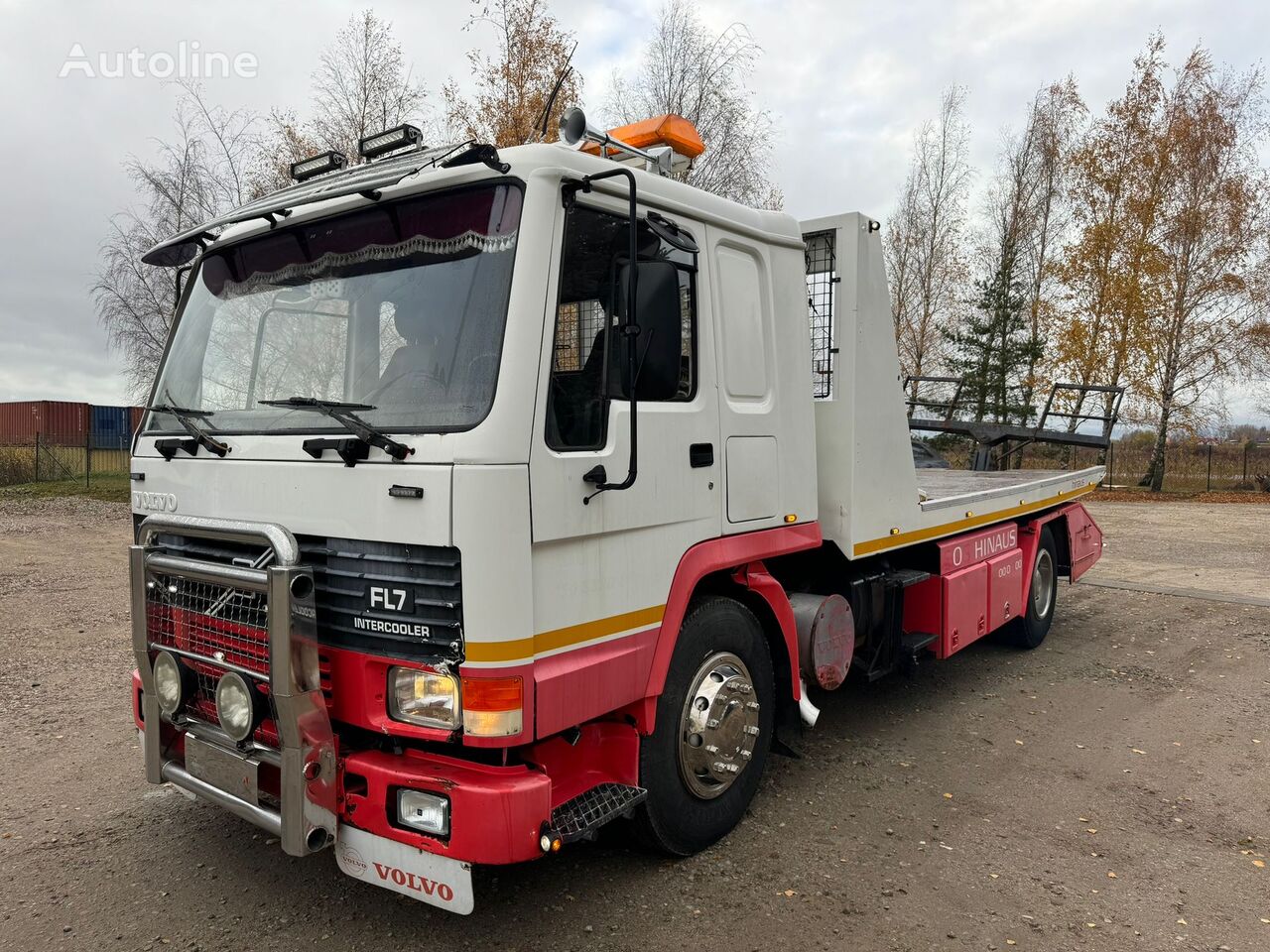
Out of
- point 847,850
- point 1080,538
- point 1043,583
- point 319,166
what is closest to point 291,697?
point 319,166

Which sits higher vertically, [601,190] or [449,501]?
[601,190]

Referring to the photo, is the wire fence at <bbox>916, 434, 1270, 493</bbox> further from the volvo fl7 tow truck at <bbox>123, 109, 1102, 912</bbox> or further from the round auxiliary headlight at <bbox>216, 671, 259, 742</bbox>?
the round auxiliary headlight at <bbox>216, 671, 259, 742</bbox>

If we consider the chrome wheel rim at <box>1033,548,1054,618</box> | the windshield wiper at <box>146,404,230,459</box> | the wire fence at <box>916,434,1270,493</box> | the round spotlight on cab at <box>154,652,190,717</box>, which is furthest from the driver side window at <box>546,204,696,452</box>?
the wire fence at <box>916,434,1270,493</box>

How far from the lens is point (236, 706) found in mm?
2828

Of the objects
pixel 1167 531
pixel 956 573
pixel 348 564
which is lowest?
pixel 1167 531

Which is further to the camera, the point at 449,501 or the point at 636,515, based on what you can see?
the point at 636,515

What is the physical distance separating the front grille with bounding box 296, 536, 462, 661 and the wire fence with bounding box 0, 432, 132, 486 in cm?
2373

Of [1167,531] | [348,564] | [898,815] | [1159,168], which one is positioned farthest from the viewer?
[1159,168]

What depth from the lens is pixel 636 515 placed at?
3031mm

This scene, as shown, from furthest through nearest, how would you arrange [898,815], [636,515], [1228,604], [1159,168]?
[1159,168], [1228,604], [898,815], [636,515]

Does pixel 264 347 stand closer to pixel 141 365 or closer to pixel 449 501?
pixel 449 501

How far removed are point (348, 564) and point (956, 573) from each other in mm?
3971

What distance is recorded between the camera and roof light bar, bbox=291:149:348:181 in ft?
11.8

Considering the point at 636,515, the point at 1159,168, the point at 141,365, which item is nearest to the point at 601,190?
the point at 636,515
